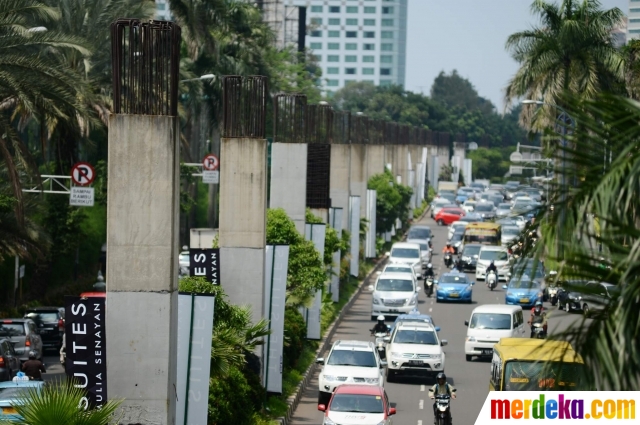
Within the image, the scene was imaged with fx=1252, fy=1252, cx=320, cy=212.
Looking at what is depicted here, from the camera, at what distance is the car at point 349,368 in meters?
28.2

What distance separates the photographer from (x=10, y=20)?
25.3 meters

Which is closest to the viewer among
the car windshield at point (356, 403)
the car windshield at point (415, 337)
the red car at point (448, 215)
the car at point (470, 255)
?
the car windshield at point (356, 403)

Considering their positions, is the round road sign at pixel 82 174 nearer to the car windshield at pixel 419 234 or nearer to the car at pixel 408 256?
the car at pixel 408 256

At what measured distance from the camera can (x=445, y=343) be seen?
1256 inches

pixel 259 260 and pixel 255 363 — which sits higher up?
pixel 259 260

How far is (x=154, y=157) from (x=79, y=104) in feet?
27.2

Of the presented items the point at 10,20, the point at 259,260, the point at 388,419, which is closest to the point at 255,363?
the point at 259,260

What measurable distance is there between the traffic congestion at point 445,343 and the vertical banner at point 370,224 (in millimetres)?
2296

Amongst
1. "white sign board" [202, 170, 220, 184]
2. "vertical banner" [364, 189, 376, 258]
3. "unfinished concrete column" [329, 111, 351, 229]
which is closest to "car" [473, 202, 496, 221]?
"vertical banner" [364, 189, 376, 258]

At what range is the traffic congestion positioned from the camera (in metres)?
10.1

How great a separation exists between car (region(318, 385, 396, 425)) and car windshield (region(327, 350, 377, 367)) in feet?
15.5

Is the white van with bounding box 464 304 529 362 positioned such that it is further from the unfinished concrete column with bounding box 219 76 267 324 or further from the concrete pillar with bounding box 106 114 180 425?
the concrete pillar with bounding box 106 114 180 425

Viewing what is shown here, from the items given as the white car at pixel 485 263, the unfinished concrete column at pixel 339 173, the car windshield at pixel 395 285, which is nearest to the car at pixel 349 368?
the car windshield at pixel 395 285

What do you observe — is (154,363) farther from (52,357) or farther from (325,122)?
(325,122)
